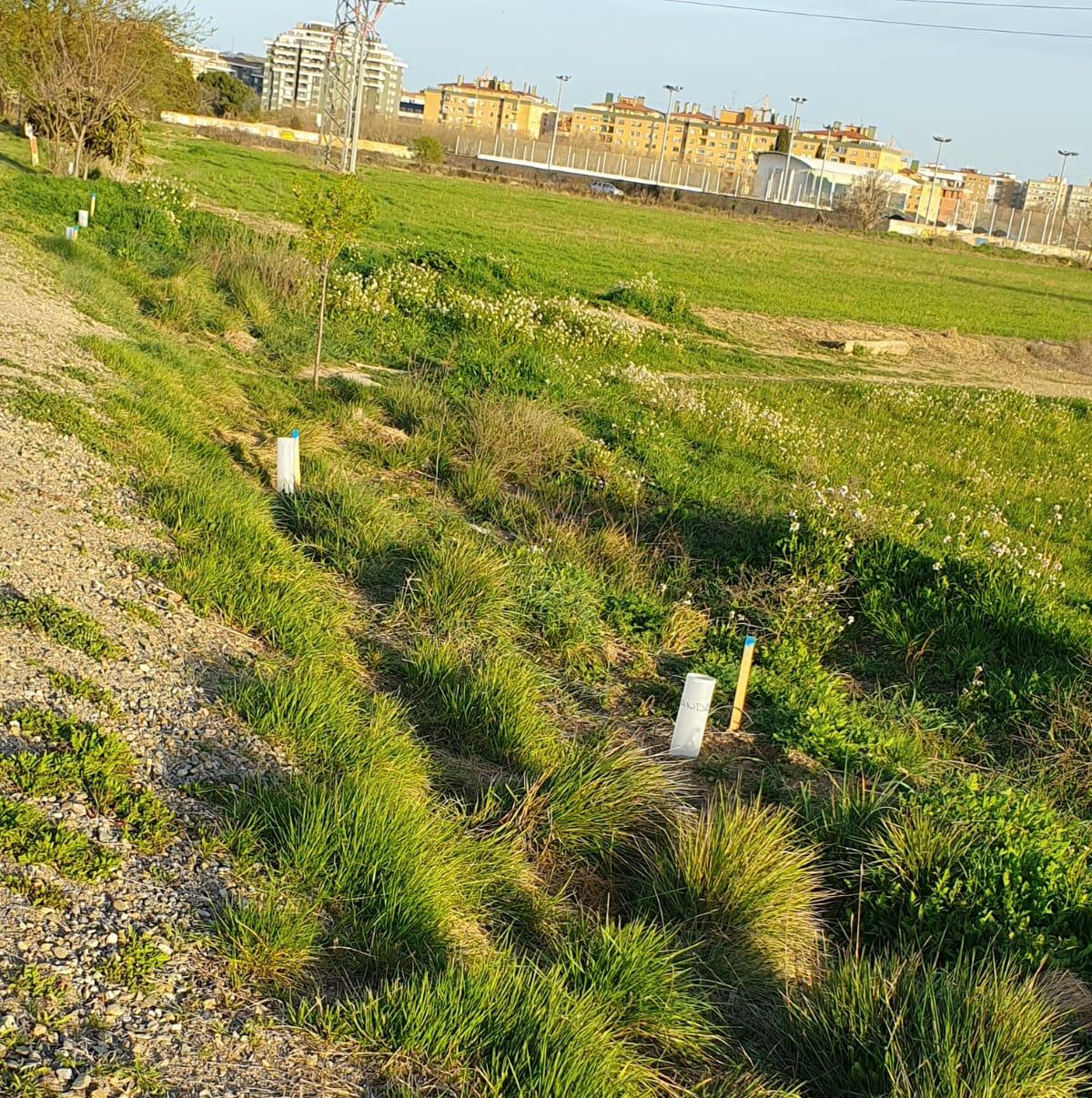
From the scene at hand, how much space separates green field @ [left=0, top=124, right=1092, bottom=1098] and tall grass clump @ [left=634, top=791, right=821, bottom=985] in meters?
0.02

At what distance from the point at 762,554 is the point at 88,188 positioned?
16019mm

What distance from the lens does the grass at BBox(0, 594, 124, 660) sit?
4.95 meters

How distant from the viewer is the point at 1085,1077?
143 inches

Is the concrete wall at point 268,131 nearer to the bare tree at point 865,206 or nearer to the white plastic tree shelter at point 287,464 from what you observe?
the bare tree at point 865,206

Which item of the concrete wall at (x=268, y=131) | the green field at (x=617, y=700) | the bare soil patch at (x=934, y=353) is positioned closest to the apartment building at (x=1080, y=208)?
the concrete wall at (x=268, y=131)

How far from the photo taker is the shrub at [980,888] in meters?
4.53

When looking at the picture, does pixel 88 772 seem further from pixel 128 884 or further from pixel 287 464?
pixel 287 464

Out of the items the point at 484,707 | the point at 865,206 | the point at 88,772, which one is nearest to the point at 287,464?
→ the point at 484,707

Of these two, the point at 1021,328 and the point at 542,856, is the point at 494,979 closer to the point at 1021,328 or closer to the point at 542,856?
the point at 542,856

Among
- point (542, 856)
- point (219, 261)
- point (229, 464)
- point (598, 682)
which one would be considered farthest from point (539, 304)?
point (542, 856)

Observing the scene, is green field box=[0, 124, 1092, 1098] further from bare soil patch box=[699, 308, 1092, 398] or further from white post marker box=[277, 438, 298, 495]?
bare soil patch box=[699, 308, 1092, 398]

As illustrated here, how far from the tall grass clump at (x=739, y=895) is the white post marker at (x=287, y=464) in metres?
4.71

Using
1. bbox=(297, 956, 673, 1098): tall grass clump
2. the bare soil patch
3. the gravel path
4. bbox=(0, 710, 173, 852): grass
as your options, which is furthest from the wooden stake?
the bare soil patch

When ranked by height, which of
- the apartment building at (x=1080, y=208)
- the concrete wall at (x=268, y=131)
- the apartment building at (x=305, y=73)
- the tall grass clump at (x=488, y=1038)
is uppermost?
the apartment building at (x=305, y=73)
